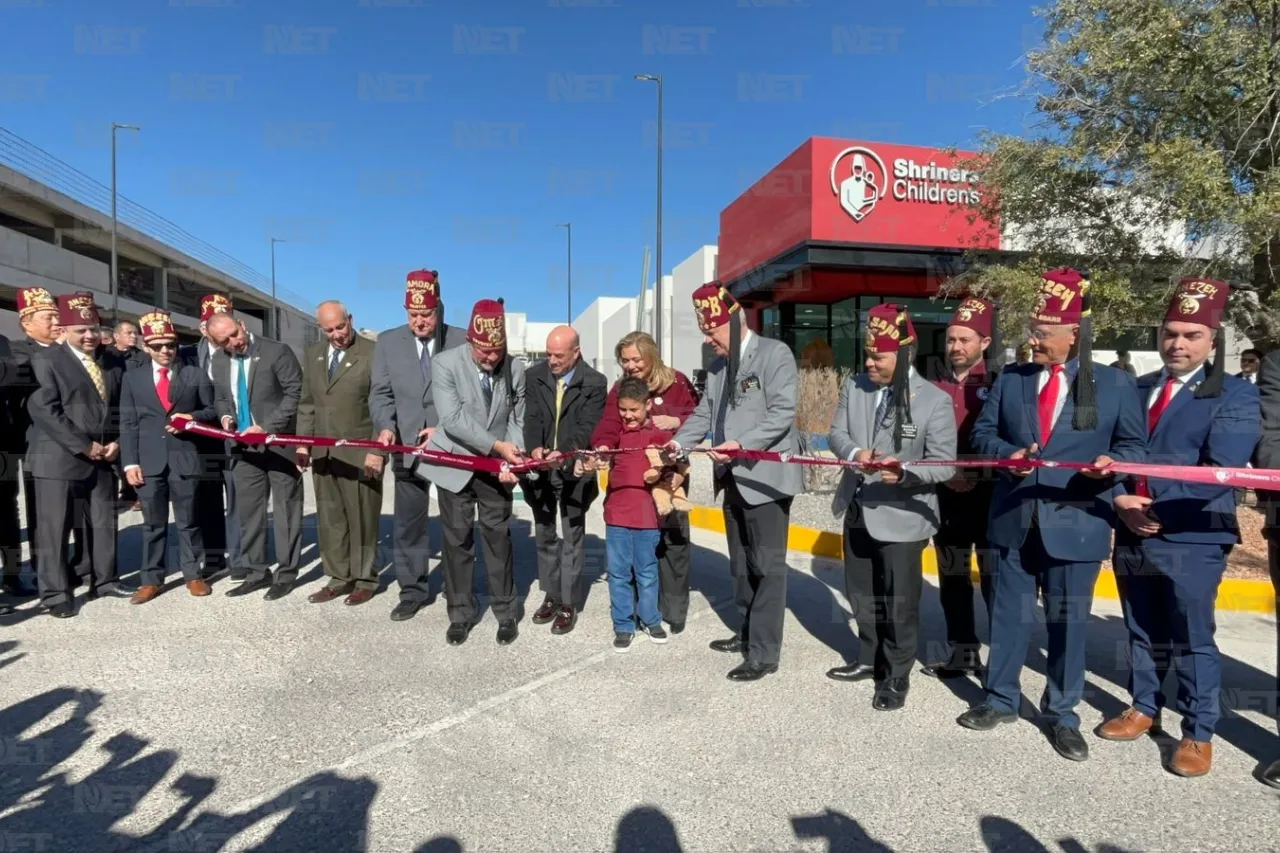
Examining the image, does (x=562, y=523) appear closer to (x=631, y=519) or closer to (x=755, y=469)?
(x=631, y=519)

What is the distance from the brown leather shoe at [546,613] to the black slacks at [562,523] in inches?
1.9

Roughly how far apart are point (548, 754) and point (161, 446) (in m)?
4.37

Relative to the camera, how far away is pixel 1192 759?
303cm

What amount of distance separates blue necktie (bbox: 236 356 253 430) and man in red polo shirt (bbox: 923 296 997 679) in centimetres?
519

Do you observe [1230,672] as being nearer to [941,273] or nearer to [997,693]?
[997,693]

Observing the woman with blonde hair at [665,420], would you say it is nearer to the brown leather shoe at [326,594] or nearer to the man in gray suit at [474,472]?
the man in gray suit at [474,472]

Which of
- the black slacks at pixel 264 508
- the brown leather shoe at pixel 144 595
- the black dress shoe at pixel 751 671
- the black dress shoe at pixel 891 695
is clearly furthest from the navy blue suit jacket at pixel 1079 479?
the brown leather shoe at pixel 144 595

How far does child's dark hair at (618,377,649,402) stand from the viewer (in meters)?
4.53

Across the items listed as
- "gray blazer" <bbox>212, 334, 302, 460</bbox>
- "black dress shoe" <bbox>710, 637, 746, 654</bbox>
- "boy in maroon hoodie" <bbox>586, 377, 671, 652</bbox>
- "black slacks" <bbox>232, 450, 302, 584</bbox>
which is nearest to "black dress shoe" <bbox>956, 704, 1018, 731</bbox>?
"black dress shoe" <bbox>710, 637, 746, 654</bbox>

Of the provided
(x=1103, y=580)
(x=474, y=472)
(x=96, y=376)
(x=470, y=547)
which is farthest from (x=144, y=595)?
(x=1103, y=580)

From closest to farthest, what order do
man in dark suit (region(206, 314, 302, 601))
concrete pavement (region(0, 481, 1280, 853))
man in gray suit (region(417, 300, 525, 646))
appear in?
concrete pavement (region(0, 481, 1280, 853)) → man in gray suit (region(417, 300, 525, 646)) → man in dark suit (region(206, 314, 302, 601))

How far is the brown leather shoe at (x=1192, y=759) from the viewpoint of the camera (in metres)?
3.01

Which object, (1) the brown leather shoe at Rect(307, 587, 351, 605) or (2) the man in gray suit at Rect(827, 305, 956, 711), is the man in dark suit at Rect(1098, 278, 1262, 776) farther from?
(1) the brown leather shoe at Rect(307, 587, 351, 605)

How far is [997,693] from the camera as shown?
11.4 ft
